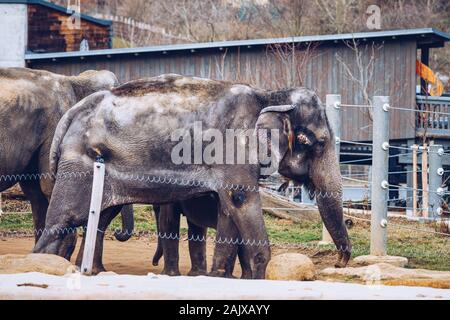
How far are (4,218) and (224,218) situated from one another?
6.18 m

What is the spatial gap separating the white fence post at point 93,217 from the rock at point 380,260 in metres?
2.80

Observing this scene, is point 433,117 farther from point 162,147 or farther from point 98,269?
point 162,147

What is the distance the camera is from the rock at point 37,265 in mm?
10062

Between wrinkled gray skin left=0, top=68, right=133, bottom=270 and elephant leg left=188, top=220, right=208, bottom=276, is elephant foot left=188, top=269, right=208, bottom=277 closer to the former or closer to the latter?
elephant leg left=188, top=220, right=208, bottom=276

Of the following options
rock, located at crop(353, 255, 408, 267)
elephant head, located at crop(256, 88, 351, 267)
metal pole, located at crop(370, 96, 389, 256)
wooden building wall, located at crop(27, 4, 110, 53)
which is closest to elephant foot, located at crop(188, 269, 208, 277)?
elephant head, located at crop(256, 88, 351, 267)

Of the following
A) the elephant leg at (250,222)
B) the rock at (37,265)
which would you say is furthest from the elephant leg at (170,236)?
the rock at (37,265)

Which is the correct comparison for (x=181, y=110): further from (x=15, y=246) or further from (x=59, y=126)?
(x=15, y=246)

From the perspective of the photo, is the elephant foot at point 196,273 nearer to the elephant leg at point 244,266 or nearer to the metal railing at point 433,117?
the elephant leg at point 244,266

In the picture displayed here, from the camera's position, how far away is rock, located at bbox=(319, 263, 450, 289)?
981 cm

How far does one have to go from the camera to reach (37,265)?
398 inches

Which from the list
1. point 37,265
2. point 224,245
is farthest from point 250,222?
point 37,265

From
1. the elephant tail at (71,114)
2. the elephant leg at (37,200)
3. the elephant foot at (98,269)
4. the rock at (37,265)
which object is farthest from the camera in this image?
the elephant leg at (37,200)

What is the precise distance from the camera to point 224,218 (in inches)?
465
